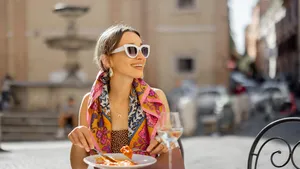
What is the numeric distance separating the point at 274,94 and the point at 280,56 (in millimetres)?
42564

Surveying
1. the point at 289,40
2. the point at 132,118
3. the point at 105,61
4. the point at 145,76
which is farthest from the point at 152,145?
the point at 289,40

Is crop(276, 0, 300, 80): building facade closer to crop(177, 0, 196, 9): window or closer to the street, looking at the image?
crop(177, 0, 196, 9): window

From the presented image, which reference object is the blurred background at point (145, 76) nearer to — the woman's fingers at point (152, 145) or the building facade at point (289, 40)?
the building facade at point (289, 40)

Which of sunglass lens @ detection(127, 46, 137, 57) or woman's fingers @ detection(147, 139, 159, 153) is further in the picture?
sunglass lens @ detection(127, 46, 137, 57)

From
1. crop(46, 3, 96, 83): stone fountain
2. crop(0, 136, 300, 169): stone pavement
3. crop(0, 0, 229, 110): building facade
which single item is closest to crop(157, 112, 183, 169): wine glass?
crop(0, 136, 300, 169): stone pavement

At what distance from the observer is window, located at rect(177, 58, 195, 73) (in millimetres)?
27594

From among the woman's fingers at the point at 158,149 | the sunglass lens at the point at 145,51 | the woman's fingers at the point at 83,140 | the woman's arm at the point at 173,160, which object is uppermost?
the sunglass lens at the point at 145,51

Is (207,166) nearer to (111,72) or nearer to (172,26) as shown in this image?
(111,72)

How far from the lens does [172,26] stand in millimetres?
27828

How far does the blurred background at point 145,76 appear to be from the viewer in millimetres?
12609

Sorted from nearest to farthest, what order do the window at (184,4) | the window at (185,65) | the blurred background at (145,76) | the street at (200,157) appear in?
1. the street at (200,157)
2. the blurred background at (145,76)
3. the window at (185,65)
4. the window at (184,4)

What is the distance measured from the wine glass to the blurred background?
475cm

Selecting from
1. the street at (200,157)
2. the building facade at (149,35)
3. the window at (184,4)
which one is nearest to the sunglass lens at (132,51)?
the street at (200,157)

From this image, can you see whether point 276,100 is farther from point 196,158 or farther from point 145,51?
point 145,51
